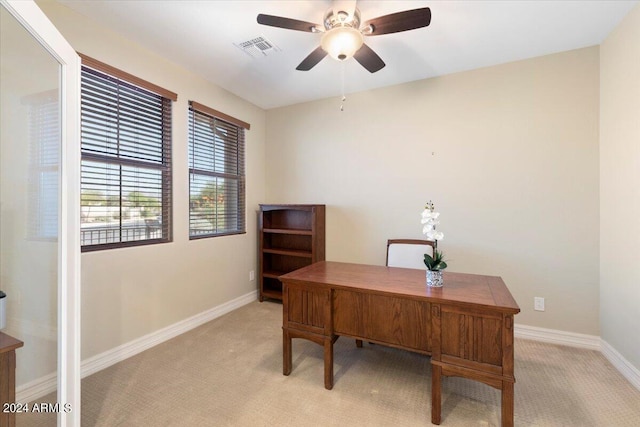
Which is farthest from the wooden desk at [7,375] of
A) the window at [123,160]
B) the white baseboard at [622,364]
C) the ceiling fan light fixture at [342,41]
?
the white baseboard at [622,364]

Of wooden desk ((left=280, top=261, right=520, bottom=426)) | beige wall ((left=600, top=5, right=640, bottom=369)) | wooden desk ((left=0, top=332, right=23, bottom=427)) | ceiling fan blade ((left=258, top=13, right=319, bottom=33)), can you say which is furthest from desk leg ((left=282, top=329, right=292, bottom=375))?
beige wall ((left=600, top=5, right=640, bottom=369))

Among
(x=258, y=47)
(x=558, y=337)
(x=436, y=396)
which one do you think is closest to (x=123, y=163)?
(x=258, y=47)

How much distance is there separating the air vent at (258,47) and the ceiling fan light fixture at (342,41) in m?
0.73

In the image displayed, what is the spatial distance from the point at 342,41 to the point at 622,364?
313cm

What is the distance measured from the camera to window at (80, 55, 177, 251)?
6.88 feet

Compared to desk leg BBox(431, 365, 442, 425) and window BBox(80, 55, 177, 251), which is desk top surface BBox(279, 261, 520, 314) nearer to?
desk leg BBox(431, 365, 442, 425)

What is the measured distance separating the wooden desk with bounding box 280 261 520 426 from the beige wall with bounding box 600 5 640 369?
111 cm

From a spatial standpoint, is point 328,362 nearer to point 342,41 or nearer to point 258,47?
point 342,41

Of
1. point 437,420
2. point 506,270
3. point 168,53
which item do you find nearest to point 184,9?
point 168,53

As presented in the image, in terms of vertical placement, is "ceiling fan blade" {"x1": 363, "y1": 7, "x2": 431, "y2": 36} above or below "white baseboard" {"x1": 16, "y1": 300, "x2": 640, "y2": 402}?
above

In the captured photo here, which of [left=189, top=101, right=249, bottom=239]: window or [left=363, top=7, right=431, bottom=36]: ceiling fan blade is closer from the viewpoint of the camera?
[left=363, top=7, right=431, bottom=36]: ceiling fan blade

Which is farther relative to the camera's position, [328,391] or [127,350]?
[127,350]

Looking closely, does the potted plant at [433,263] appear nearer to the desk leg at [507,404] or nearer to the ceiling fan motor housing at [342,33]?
the desk leg at [507,404]

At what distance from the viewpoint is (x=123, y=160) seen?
230 centimetres
